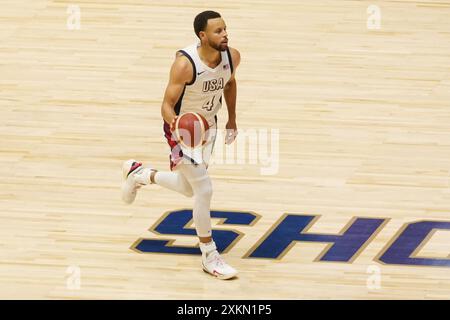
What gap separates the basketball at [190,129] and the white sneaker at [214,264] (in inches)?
43.6

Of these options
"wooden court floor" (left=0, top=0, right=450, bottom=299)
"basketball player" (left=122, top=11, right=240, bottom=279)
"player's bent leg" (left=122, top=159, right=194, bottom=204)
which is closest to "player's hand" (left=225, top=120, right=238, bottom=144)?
"basketball player" (left=122, top=11, right=240, bottom=279)

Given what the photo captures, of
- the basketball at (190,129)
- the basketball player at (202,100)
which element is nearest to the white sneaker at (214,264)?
the basketball player at (202,100)

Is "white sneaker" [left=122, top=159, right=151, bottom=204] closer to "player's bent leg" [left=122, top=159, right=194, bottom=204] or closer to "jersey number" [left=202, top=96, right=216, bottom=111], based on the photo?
"player's bent leg" [left=122, top=159, right=194, bottom=204]

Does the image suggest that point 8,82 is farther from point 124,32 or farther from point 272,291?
point 272,291

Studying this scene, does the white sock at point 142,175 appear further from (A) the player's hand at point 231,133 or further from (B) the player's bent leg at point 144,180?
(A) the player's hand at point 231,133

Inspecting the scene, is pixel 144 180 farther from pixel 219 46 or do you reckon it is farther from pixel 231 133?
pixel 219 46

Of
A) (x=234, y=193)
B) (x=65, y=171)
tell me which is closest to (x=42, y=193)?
(x=65, y=171)

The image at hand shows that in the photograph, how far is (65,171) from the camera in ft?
52.1

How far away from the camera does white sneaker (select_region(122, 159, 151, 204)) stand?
14320 millimetres

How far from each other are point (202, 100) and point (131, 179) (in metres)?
1.46

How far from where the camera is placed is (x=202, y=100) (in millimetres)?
13367

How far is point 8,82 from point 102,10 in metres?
2.57

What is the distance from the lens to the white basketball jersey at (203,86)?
1321cm

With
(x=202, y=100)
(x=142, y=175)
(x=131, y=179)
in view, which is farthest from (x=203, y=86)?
(x=131, y=179)
